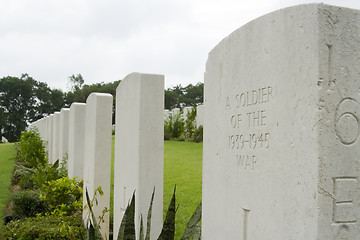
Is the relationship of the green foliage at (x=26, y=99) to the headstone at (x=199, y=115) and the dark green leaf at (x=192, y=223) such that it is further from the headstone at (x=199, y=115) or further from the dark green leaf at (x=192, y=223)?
the dark green leaf at (x=192, y=223)

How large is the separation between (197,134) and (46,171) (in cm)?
→ 724

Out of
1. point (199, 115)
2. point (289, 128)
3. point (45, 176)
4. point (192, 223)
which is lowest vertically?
point (45, 176)

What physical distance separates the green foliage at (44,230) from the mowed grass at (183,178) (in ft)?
3.73

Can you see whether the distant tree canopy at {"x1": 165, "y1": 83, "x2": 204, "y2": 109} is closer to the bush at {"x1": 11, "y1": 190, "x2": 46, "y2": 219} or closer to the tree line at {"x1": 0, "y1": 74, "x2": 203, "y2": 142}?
the tree line at {"x1": 0, "y1": 74, "x2": 203, "y2": 142}

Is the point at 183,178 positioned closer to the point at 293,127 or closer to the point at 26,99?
the point at 293,127

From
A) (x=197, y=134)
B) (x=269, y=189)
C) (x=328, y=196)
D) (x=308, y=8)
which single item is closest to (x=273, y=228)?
(x=269, y=189)

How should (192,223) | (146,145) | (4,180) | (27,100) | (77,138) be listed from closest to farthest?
(192,223)
(146,145)
(77,138)
(4,180)
(27,100)

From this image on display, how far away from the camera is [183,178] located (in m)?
8.11

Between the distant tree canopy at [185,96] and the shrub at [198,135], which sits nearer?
the shrub at [198,135]

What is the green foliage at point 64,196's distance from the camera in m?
6.24

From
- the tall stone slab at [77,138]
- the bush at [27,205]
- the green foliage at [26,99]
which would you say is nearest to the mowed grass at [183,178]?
the tall stone slab at [77,138]

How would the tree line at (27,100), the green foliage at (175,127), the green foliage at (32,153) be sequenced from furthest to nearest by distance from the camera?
1. the tree line at (27,100)
2. the green foliage at (175,127)
3. the green foliage at (32,153)

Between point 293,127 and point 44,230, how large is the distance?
382 centimetres

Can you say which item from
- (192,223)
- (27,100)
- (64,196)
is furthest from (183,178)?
(27,100)
